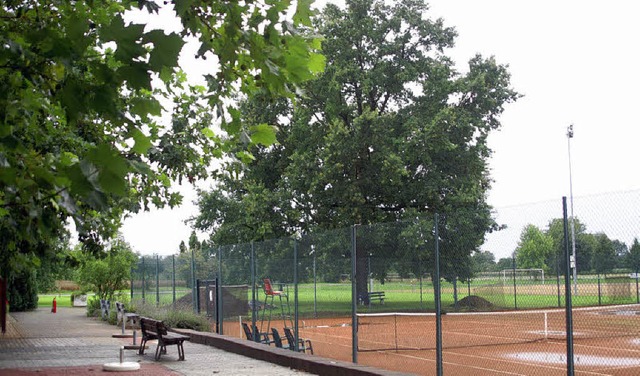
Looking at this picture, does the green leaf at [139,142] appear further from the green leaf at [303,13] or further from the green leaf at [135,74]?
the green leaf at [303,13]

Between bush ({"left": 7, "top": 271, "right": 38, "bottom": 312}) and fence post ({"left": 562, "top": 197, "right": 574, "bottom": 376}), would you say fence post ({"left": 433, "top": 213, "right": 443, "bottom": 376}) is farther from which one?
bush ({"left": 7, "top": 271, "right": 38, "bottom": 312})

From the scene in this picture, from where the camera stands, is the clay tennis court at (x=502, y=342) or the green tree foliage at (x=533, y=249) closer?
the clay tennis court at (x=502, y=342)

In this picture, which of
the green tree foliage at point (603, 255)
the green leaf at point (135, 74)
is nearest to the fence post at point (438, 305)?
the green tree foliage at point (603, 255)

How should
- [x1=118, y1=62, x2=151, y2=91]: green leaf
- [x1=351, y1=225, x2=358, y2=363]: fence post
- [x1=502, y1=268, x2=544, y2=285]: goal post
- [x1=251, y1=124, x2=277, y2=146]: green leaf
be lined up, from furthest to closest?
[x1=351, y1=225, x2=358, y2=363]: fence post, [x1=502, y1=268, x2=544, y2=285]: goal post, [x1=251, y1=124, x2=277, y2=146]: green leaf, [x1=118, y1=62, x2=151, y2=91]: green leaf

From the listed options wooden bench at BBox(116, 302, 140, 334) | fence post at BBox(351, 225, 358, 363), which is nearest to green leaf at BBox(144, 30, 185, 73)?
fence post at BBox(351, 225, 358, 363)

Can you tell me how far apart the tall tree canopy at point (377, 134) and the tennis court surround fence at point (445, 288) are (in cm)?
1609

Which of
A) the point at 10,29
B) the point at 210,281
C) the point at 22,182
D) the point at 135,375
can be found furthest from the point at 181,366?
the point at 22,182

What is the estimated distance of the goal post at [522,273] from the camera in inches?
449

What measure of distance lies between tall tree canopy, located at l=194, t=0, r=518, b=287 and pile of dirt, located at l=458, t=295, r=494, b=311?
86.3ft

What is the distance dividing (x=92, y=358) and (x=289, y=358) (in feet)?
17.6

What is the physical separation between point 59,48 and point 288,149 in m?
43.2

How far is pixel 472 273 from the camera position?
13.2 m

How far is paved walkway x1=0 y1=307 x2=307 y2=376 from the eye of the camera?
16.1 m

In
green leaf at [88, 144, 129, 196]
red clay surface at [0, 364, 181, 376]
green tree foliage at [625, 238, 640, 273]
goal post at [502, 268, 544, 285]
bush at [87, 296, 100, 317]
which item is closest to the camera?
green leaf at [88, 144, 129, 196]
